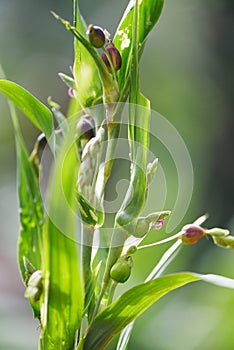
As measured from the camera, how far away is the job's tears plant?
0.41 metres

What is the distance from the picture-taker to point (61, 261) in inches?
15.4

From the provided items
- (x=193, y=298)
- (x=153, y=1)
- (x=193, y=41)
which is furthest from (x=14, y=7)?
(x=153, y=1)

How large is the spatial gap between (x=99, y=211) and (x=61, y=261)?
0.21 feet

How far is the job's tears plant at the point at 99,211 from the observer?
41 cm

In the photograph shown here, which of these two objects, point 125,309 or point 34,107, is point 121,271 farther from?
point 34,107

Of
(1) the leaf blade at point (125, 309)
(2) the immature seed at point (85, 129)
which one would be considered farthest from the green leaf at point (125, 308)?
(2) the immature seed at point (85, 129)

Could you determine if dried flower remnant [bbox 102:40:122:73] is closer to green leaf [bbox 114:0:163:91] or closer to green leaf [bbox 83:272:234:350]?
green leaf [bbox 114:0:163:91]

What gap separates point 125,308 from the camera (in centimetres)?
44

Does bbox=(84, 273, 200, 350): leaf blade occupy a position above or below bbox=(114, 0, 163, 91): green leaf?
below

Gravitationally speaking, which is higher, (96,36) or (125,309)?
(96,36)

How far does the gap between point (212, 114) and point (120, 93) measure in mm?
2343

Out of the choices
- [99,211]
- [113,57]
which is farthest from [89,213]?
[113,57]

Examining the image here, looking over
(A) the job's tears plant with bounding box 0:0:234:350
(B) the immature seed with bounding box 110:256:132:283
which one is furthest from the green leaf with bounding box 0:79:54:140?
(B) the immature seed with bounding box 110:256:132:283

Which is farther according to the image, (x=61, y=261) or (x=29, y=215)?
(x=29, y=215)
